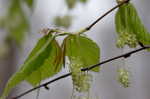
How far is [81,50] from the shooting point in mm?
519

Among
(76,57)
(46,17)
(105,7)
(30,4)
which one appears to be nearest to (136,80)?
(105,7)

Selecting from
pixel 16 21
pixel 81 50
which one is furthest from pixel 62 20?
pixel 81 50

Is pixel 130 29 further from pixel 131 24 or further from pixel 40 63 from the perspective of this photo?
pixel 40 63

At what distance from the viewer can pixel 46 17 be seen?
273 centimetres

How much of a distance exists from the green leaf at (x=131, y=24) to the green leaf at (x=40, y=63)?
0.29 ft

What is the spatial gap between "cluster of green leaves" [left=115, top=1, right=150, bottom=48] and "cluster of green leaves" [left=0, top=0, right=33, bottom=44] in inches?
18.5

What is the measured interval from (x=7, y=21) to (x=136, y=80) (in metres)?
1.69

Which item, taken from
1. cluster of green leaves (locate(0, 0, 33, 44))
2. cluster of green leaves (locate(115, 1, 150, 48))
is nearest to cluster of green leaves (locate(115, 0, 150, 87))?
cluster of green leaves (locate(115, 1, 150, 48))

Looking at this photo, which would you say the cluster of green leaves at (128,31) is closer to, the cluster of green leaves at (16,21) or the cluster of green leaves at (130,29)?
the cluster of green leaves at (130,29)

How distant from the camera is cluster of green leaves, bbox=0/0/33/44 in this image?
36.8 inches

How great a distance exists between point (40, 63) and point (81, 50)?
80 mm

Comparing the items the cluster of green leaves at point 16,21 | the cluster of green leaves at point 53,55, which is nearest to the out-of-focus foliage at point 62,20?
the cluster of green leaves at point 16,21

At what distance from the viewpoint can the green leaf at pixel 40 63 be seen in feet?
1.50

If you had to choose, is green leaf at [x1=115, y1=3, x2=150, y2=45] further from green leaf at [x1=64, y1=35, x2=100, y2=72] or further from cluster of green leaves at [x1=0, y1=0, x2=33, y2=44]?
cluster of green leaves at [x1=0, y1=0, x2=33, y2=44]
